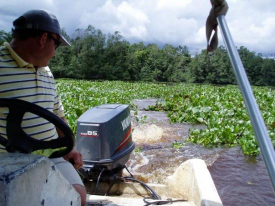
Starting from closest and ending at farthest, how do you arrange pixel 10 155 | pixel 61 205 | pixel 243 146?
pixel 10 155 → pixel 61 205 → pixel 243 146

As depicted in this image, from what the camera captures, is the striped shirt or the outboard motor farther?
the outboard motor

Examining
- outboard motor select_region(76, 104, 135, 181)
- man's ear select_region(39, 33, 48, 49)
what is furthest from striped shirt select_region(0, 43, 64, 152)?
outboard motor select_region(76, 104, 135, 181)

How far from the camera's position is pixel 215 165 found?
16.2ft

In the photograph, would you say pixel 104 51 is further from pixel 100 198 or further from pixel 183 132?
pixel 100 198

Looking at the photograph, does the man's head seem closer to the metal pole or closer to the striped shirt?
the striped shirt

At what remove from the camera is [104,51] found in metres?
52.0

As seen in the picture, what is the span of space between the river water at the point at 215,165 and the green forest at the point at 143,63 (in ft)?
132

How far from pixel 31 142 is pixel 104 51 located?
51.7 meters

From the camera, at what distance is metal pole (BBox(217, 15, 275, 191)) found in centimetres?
97

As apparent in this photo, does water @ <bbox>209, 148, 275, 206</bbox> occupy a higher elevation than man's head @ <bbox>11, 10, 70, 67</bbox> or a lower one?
lower

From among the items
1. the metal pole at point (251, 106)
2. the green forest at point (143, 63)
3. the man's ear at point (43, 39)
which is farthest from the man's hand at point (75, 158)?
the green forest at point (143, 63)

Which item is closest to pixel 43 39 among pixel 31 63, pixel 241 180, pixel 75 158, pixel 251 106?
pixel 31 63

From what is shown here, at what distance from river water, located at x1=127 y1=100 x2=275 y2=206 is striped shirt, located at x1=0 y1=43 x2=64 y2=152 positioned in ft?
6.66

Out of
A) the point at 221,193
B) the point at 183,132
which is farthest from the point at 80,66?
the point at 221,193
